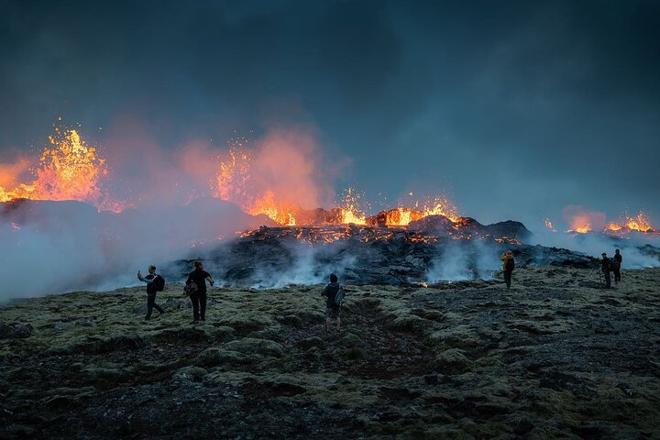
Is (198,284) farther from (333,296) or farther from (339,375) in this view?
(339,375)

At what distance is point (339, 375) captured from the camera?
15070mm

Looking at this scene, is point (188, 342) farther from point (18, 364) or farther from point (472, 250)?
point (472, 250)

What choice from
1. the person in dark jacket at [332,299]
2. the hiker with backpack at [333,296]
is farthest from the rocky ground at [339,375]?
the hiker with backpack at [333,296]

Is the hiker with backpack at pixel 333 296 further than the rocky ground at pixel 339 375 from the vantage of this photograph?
Yes

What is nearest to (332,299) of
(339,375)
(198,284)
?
(339,375)

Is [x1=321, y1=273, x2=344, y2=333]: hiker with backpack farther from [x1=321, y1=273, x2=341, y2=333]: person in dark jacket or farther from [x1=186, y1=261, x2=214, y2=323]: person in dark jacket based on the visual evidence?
[x1=186, y1=261, x2=214, y2=323]: person in dark jacket

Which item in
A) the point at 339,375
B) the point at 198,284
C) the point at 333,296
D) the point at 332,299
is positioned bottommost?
the point at 339,375

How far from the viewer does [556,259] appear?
77.1 meters

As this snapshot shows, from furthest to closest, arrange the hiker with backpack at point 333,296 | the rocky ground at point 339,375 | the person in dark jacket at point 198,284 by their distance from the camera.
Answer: the person in dark jacket at point 198,284 < the hiker with backpack at point 333,296 < the rocky ground at point 339,375

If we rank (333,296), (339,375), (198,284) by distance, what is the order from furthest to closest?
(198,284)
(333,296)
(339,375)

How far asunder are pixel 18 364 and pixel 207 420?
11.3 m

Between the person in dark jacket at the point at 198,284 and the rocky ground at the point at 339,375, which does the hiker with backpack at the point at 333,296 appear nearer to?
the rocky ground at the point at 339,375

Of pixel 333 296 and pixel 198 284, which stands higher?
pixel 198 284

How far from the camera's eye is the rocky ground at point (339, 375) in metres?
10.4
